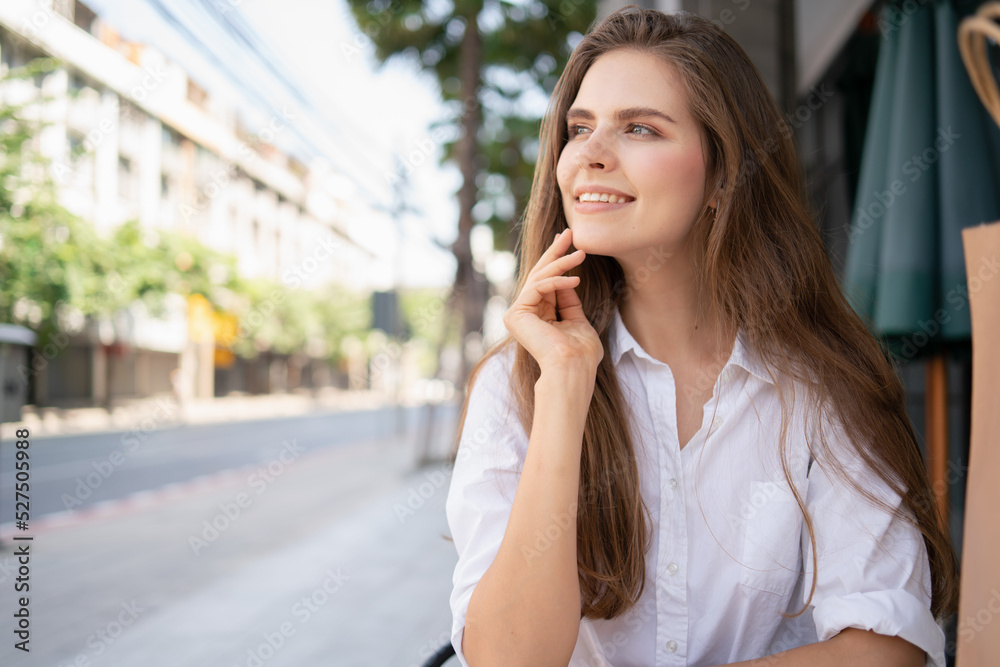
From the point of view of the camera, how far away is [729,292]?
1.41 metres

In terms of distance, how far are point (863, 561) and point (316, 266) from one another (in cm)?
957

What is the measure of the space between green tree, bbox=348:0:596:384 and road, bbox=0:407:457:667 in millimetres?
3330

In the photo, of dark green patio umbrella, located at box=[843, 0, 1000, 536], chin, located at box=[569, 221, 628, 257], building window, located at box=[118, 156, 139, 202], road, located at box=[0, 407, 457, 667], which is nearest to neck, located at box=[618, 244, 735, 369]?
chin, located at box=[569, 221, 628, 257]

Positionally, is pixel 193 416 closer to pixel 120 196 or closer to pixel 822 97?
pixel 120 196

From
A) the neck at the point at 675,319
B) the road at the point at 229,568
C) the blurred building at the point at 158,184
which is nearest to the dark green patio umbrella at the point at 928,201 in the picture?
the neck at the point at 675,319

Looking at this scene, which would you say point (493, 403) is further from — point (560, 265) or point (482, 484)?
point (560, 265)

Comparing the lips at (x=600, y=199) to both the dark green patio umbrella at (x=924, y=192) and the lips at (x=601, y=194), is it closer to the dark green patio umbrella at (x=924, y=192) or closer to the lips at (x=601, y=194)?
the lips at (x=601, y=194)

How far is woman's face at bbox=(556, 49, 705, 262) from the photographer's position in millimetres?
1311

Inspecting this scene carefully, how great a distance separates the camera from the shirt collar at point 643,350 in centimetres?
134

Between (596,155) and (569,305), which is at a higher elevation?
(596,155)

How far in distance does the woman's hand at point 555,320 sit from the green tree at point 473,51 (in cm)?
661

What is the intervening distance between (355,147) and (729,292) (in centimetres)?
871

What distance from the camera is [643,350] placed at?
1.44 metres

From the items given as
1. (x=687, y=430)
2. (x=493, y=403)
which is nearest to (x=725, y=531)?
(x=687, y=430)
